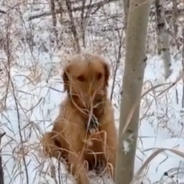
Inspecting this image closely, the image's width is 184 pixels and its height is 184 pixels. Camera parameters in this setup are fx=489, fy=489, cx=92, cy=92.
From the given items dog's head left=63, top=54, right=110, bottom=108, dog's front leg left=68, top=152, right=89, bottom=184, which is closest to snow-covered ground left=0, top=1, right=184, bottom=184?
dog's front leg left=68, top=152, right=89, bottom=184

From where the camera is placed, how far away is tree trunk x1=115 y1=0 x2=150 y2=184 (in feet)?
5.20

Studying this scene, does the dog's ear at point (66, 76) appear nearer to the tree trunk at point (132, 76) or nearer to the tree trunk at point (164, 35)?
the tree trunk at point (132, 76)

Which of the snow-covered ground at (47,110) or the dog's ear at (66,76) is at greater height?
the dog's ear at (66,76)

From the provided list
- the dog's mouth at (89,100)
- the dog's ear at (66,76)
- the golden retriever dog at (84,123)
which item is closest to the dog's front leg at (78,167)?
the golden retriever dog at (84,123)

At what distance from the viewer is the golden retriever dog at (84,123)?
2.63 metres

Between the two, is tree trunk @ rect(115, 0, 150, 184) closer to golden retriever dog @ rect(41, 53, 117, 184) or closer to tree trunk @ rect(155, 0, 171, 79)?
golden retriever dog @ rect(41, 53, 117, 184)

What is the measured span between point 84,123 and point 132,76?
125 cm

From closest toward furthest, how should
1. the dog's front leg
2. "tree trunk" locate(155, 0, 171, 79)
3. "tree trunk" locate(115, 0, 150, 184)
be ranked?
"tree trunk" locate(115, 0, 150, 184)
the dog's front leg
"tree trunk" locate(155, 0, 171, 79)

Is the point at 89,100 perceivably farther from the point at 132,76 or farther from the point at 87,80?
the point at 132,76

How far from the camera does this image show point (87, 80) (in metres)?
2.64

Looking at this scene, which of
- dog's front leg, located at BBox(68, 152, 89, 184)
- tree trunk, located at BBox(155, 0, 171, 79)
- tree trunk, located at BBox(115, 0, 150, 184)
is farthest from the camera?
tree trunk, located at BBox(155, 0, 171, 79)

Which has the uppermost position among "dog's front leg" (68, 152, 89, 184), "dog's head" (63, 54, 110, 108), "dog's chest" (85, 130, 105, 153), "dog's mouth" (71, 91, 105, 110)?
"dog's head" (63, 54, 110, 108)

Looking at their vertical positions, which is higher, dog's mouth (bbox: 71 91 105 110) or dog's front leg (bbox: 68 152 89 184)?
dog's mouth (bbox: 71 91 105 110)


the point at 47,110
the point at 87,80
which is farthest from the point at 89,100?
the point at 47,110
